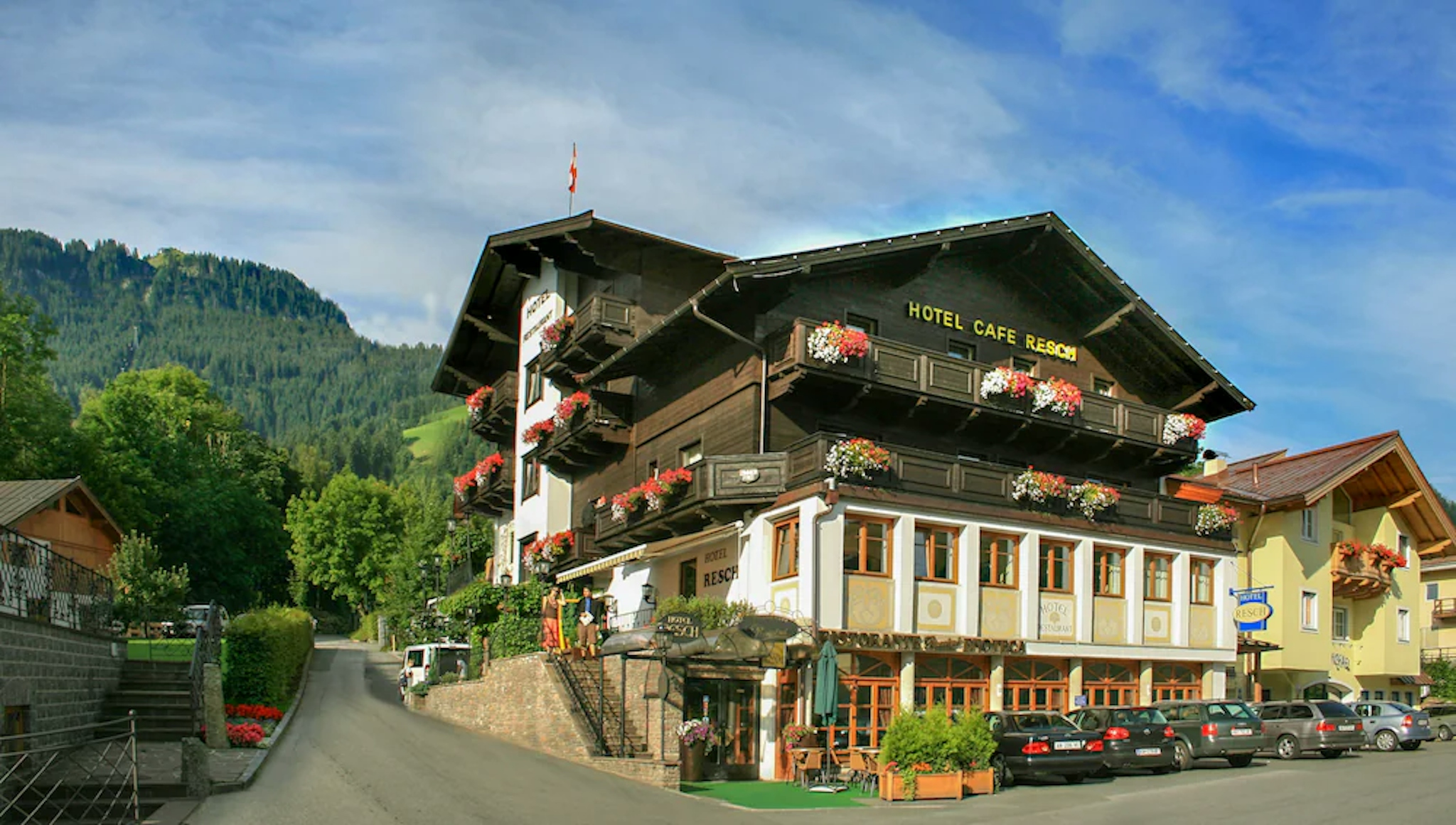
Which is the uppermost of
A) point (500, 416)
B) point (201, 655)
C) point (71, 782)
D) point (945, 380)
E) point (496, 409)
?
point (496, 409)

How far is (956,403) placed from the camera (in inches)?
1200

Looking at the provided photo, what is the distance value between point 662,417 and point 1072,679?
489 inches

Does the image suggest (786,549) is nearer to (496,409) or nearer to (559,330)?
(559,330)

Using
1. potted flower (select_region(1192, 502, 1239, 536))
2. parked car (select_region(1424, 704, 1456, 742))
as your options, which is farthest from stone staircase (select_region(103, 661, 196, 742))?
parked car (select_region(1424, 704, 1456, 742))

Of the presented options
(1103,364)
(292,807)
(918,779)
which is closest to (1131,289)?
(1103,364)

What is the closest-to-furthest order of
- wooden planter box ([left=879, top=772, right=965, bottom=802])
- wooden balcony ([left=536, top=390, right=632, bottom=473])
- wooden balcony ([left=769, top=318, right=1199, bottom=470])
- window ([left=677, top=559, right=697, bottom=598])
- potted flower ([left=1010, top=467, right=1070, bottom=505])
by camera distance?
wooden planter box ([left=879, top=772, right=965, bottom=802]), wooden balcony ([left=769, top=318, right=1199, bottom=470]), potted flower ([left=1010, top=467, right=1070, bottom=505]), window ([left=677, top=559, right=697, bottom=598]), wooden balcony ([left=536, top=390, right=632, bottom=473])

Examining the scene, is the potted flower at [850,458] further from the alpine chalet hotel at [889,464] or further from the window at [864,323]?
the window at [864,323]

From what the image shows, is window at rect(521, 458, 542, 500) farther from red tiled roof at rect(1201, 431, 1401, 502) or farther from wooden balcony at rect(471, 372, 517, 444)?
red tiled roof at rect(1201, 431, 1401, 502)

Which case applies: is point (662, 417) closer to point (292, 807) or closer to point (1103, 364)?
point (1103, 364)

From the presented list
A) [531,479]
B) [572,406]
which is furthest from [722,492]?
[531,479]

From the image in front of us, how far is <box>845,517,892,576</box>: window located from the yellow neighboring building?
14.9m

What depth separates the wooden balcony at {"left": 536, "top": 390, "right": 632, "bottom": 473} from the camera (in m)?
35.9

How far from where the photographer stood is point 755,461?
28125mm

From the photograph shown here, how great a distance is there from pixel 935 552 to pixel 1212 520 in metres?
10.1
